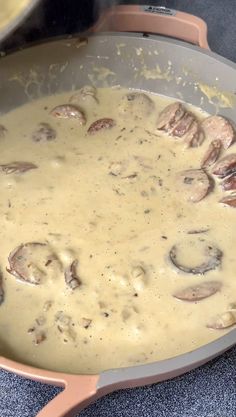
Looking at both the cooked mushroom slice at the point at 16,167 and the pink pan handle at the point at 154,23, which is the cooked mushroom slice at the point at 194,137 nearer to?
the pink pan handle at the point at 154,23

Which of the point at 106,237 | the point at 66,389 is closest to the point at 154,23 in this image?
the point at 106,237

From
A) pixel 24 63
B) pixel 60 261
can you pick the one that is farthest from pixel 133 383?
pixel 24 63

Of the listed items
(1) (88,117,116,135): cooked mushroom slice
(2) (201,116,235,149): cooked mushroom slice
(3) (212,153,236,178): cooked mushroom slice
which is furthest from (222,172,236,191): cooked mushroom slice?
(1) (88,117,116,135): cooked mushroom slice

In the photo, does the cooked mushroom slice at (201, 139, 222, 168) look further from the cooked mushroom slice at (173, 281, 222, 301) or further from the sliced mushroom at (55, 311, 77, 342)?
the sliced mushroom at (55, 311, 77, 342)

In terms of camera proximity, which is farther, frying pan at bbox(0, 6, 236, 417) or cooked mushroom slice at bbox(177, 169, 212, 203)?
frying pan at bbox(0, 6, 236, 417)

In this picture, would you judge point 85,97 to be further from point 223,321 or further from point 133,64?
point 223,321

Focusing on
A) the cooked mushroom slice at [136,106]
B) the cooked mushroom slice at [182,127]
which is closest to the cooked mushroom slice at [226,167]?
the cooked mushroom slice at [182,127]

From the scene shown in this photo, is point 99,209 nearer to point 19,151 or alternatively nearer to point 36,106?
point 19,151
